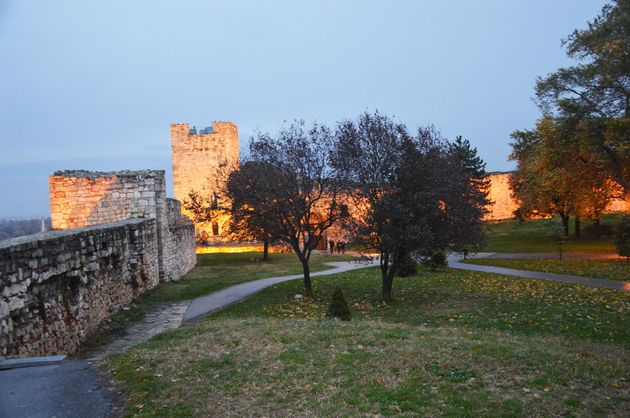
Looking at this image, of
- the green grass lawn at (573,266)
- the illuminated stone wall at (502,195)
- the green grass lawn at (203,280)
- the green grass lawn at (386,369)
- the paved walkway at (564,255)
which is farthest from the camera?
the illuminated stone wall at (502,195)

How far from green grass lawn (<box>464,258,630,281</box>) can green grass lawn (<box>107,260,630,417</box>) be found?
8.87 meters

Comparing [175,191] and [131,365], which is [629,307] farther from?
[175,191]

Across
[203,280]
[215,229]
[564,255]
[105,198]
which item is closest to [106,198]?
[105,198]

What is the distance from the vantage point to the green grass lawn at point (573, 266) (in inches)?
779

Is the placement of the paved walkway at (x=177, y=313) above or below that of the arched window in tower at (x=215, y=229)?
below

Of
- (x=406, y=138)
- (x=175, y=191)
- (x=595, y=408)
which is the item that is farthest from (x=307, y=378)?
(x=175, y=191)

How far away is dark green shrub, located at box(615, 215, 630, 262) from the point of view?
933 inches

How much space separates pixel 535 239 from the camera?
3881cm

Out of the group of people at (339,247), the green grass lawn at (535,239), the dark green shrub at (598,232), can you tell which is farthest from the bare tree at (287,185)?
the dark green shrub at (598,232)

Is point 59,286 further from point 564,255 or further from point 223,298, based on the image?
point 564,255

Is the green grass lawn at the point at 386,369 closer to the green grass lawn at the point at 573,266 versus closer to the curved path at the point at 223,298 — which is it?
the curved path at the point at 223,298

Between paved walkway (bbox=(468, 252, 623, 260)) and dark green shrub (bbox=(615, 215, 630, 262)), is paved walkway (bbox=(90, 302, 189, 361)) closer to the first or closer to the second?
dark green shrub (bbox=(615, 215, 630, 262))

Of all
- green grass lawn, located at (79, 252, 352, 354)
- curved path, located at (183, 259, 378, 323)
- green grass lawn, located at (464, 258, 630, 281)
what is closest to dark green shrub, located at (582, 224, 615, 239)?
green grass lawn, located at (464, 258, 630, 281)

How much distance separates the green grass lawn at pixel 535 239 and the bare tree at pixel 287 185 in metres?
14.7
